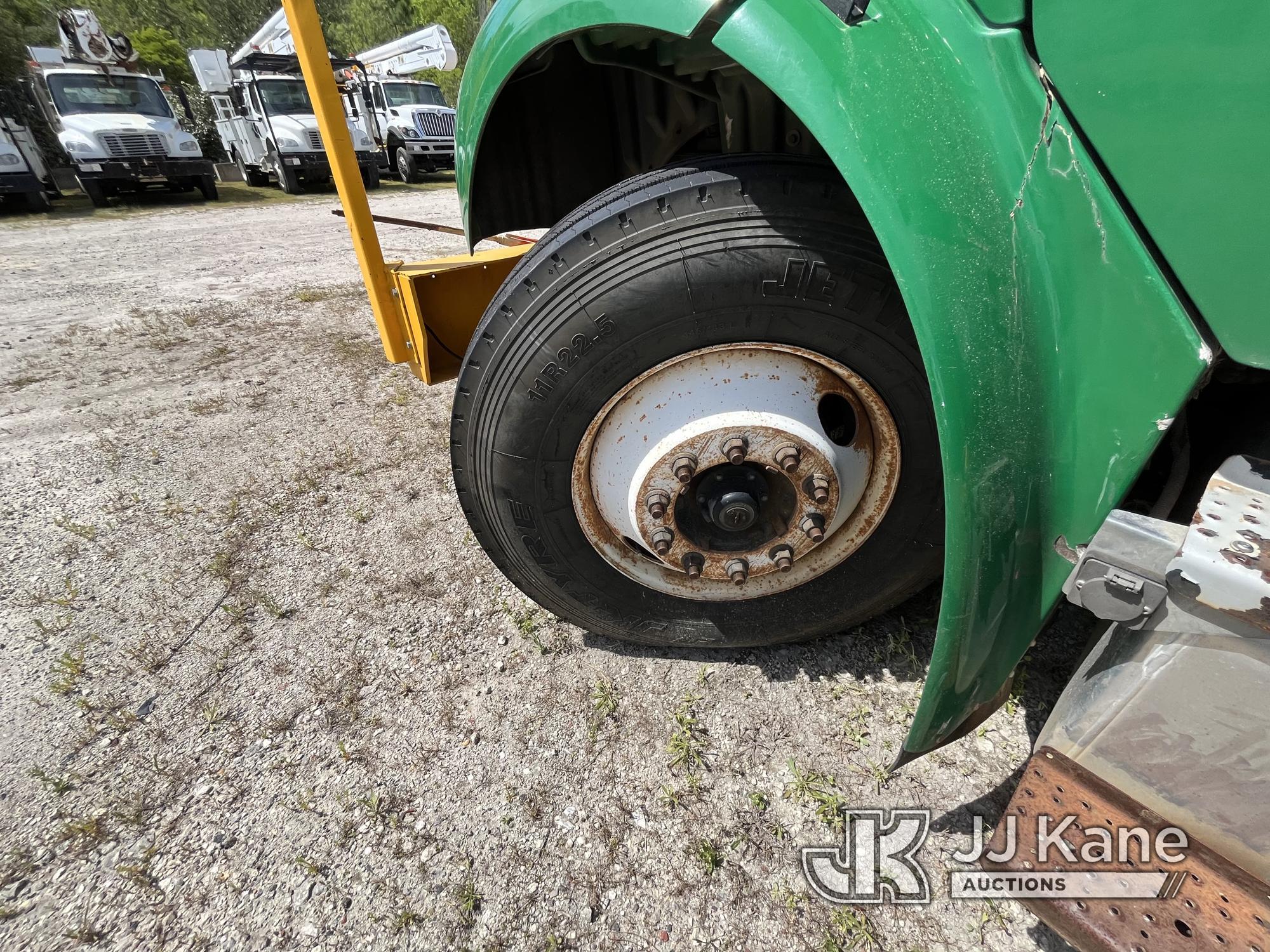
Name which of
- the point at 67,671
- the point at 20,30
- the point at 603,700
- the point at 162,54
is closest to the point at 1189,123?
the point at 603,700

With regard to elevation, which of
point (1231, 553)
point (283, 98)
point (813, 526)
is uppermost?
point (283, 98)

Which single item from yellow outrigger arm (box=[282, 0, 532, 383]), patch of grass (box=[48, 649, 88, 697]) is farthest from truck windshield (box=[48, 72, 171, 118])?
patch of grass (box=[48, 649, 88, 697])

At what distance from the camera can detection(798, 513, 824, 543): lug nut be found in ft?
4.48

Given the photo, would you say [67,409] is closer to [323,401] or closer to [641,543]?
[323,401]

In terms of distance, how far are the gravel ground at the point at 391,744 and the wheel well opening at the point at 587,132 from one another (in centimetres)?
122

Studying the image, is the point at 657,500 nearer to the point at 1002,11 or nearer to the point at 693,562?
the point at 693,562

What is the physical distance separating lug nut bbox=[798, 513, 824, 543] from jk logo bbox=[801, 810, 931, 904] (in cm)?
61

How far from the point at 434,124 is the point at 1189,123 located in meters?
16.7

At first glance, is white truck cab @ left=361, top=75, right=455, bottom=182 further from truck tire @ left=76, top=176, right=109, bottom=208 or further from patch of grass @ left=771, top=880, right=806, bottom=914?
patch of grass @ left=771, top=880, right=806, bottom=914

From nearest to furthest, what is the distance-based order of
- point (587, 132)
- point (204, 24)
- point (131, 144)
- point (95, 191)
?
point (587, 132)
point (131, 144)
point (95, 191)
point (204, 24)

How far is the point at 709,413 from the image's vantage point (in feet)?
4.35

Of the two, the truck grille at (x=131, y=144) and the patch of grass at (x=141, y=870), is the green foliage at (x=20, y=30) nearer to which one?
the truck grille at (x=131, y=144)

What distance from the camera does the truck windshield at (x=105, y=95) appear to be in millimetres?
10500

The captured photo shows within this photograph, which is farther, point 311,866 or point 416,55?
point 416,55
